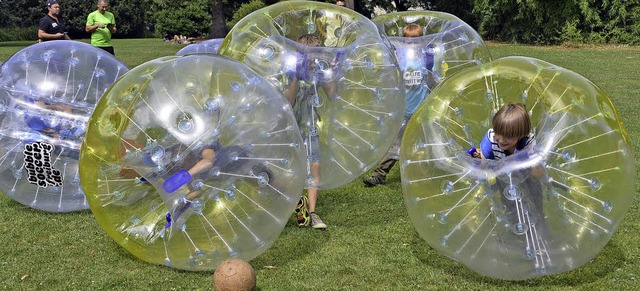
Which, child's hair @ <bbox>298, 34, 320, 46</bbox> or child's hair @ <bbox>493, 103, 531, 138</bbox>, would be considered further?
child's hair @ <bbox>298, 34, 320, 46</bbox>

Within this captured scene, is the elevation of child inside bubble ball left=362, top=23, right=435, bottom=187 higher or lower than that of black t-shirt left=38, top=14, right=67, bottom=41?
higher

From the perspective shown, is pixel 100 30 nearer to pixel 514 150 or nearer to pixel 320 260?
pixel 320 260

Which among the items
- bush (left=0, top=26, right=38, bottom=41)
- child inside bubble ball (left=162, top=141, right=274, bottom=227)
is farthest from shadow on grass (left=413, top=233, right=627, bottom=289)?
bush (left=0, top=26, right=38, bottom=41)

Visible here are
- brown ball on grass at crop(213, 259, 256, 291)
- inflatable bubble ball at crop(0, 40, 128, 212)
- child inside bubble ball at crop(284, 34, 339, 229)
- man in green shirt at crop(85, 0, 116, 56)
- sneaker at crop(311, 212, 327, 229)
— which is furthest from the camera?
man in green shirt at crop(85, 0, 116, 56)

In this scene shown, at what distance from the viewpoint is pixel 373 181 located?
22.9 feet

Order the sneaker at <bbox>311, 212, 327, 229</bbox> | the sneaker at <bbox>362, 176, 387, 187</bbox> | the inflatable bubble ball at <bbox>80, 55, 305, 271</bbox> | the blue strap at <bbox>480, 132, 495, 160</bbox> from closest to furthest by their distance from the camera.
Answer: the inflatable bubble ball at <bbox>80, 55, 305, 271</bbox>, the blue strap at <bbox>480, 132, 495, 160</bbox>, the sneaker at <bbox>311, 212, 327, 229</bbox>, the sneaker at <bbox>362, 176, 387, 187</bbox>

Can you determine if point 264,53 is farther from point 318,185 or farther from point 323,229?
point 323,229

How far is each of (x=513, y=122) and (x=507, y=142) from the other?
15 cm

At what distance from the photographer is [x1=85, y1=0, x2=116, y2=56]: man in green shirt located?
10.1 metres

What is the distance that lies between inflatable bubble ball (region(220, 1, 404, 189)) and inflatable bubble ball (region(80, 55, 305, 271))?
799 mm

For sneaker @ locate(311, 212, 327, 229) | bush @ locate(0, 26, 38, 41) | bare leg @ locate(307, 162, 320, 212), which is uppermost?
bare leg @ locate(307, 162, 320, 212)

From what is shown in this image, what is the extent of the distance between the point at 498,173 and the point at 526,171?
17 centimetres

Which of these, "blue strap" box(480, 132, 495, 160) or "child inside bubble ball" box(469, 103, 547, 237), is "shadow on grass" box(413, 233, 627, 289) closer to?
"child inside bubble ball" box(469, 103, 547, 237)

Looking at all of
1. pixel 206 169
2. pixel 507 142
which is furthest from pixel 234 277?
pixel 507 142
